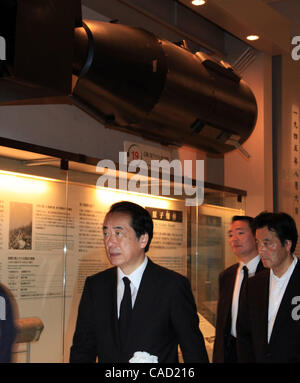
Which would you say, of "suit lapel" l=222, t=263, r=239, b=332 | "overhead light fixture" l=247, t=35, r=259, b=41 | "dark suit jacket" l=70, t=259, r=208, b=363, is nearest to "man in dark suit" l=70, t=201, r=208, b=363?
"dark suit jacket" l=70, t=259, r=208, b=363

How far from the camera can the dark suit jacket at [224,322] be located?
3.98 metres

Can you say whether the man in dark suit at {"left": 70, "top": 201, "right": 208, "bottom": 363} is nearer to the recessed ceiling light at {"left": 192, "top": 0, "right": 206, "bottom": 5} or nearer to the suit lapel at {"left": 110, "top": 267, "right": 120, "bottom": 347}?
the suit lapel at {"left": 110, "top": 267, "right": 120, "bottom": 347}

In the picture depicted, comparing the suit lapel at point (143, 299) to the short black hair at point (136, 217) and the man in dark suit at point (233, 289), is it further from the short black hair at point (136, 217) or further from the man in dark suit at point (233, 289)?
the man in dark suit at point (233, 289)

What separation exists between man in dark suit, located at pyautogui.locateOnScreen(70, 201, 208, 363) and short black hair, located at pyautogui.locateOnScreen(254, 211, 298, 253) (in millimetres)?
1045

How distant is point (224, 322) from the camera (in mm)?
4016

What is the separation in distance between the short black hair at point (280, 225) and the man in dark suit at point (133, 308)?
1045 mm

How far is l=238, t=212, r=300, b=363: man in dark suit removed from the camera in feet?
9.70

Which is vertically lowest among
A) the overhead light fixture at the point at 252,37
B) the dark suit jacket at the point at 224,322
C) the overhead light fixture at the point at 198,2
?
the dark suit jacket at the point at 224,322

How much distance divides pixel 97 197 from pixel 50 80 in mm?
1768

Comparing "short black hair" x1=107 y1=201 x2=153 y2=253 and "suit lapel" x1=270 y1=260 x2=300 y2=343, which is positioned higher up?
"short black hair" x1=107 y1=201 x2=153 y2=253

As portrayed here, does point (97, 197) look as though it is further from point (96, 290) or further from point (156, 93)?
point (96, 290)

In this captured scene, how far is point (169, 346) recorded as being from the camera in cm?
241

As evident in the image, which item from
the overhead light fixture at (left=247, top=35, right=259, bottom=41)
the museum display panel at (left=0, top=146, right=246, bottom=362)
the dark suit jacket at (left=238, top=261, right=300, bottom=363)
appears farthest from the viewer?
the overhead light fixture at (left=247, top=35, right=259, bottom=41)

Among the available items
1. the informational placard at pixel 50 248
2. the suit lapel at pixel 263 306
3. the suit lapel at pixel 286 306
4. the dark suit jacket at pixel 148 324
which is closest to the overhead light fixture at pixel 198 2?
the informational placard at pixel 50 248
